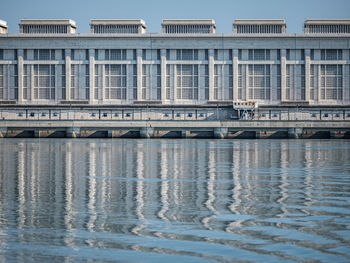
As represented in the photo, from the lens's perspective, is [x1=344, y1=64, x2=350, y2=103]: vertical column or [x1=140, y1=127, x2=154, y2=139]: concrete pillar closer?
[x1=140, y1=127, x2=154, y2=139]: concrete pillar

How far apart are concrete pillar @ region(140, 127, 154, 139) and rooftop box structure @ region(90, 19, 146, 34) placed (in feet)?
107

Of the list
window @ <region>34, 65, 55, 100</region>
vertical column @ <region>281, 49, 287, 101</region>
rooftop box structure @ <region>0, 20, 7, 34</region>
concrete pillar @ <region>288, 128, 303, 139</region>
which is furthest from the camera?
rooftop box structure @ <region>0, 20, 7, 34</region>

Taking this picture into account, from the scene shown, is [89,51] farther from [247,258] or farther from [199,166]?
[247,258]

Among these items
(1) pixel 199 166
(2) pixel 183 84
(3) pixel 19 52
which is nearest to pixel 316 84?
(2) pixel 183 84

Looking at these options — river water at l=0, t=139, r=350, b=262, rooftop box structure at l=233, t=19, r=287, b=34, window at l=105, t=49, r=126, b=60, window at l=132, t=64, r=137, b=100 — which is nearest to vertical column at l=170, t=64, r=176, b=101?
window at l=132, t=64, r=137, b=100

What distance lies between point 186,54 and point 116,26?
1590cm

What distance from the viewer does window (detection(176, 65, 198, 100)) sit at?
124m

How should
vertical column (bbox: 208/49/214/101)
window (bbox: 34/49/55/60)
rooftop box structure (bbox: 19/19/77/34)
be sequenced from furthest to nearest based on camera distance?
rooftop box structure (bbox: 19/19/77/34), window (bbox: 34/49/55/60), vertical column (bbox: 208/49/214/101)

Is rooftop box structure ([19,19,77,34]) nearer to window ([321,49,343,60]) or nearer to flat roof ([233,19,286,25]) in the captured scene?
flat roof ([233,19,286,25])

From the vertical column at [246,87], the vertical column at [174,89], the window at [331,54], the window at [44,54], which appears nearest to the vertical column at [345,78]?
the window at [331,54]

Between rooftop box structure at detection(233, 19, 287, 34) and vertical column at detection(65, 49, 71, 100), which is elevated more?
rooftop box structure at detection(233, 19, 287, 34)

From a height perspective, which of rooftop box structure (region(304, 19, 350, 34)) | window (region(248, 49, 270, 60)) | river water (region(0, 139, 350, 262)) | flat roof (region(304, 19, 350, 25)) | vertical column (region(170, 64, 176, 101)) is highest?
flat roof (region(304, 19, 350, 25))

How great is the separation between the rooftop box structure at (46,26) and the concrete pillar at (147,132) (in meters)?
37.2

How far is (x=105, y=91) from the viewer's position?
124 metres
